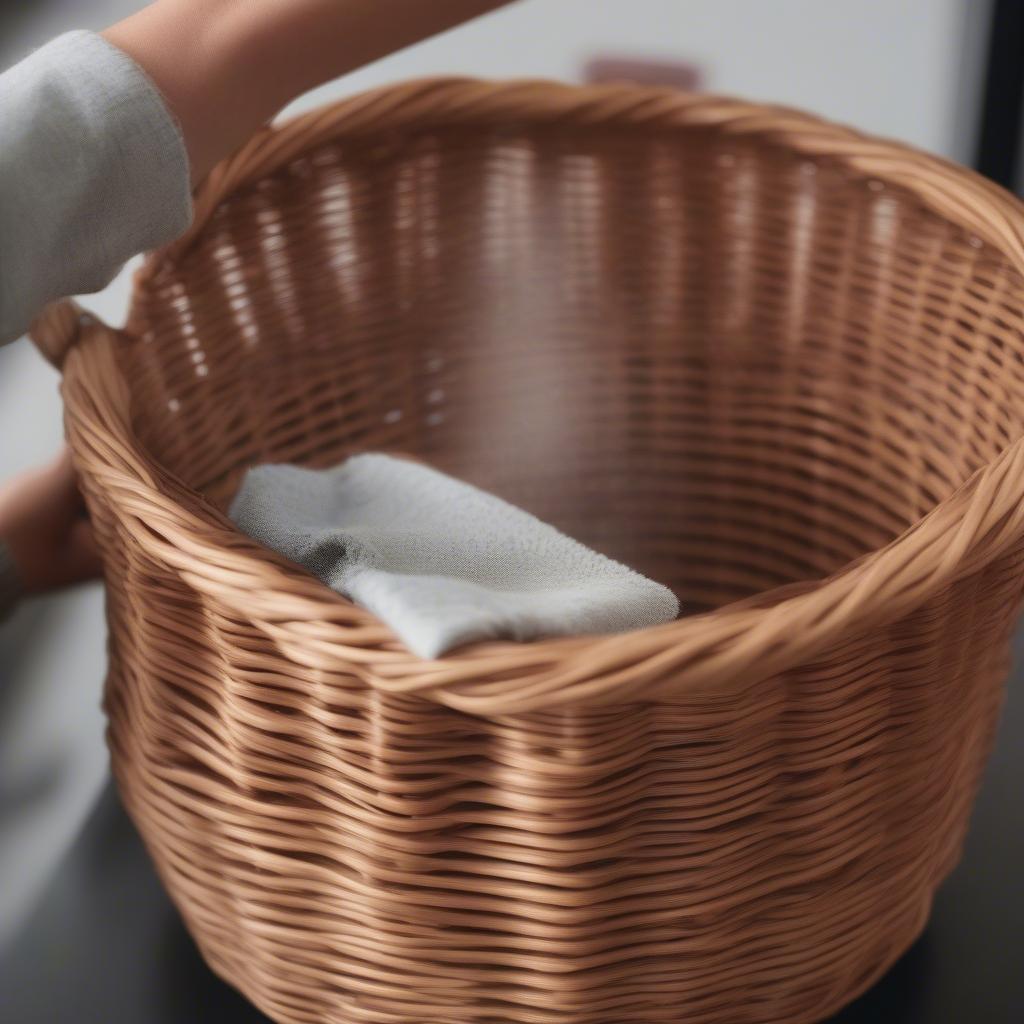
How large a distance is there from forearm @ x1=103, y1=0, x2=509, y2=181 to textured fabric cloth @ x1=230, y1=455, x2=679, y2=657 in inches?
6.4

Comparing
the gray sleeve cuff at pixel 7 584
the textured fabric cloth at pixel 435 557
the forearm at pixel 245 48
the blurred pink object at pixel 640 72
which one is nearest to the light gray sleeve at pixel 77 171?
the forearm at pixel 245 48

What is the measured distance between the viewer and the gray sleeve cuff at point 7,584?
2.66 feet

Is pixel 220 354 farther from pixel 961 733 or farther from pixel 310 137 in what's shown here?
pixel 961 733

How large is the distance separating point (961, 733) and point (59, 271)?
16.6 inches

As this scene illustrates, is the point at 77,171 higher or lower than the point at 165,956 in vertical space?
higher

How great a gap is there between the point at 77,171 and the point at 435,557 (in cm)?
22

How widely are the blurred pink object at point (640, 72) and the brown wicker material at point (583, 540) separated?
0.52m

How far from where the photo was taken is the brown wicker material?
52 cm

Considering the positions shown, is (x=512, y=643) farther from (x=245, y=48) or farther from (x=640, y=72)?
(x=640, y=72)

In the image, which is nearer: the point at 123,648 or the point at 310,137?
the point at 123,648

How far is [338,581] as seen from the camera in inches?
22.8

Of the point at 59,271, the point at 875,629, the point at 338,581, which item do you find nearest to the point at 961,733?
the point at 875,629

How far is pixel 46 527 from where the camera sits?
0.81 m

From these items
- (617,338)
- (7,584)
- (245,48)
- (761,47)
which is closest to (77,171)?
(245,48)
